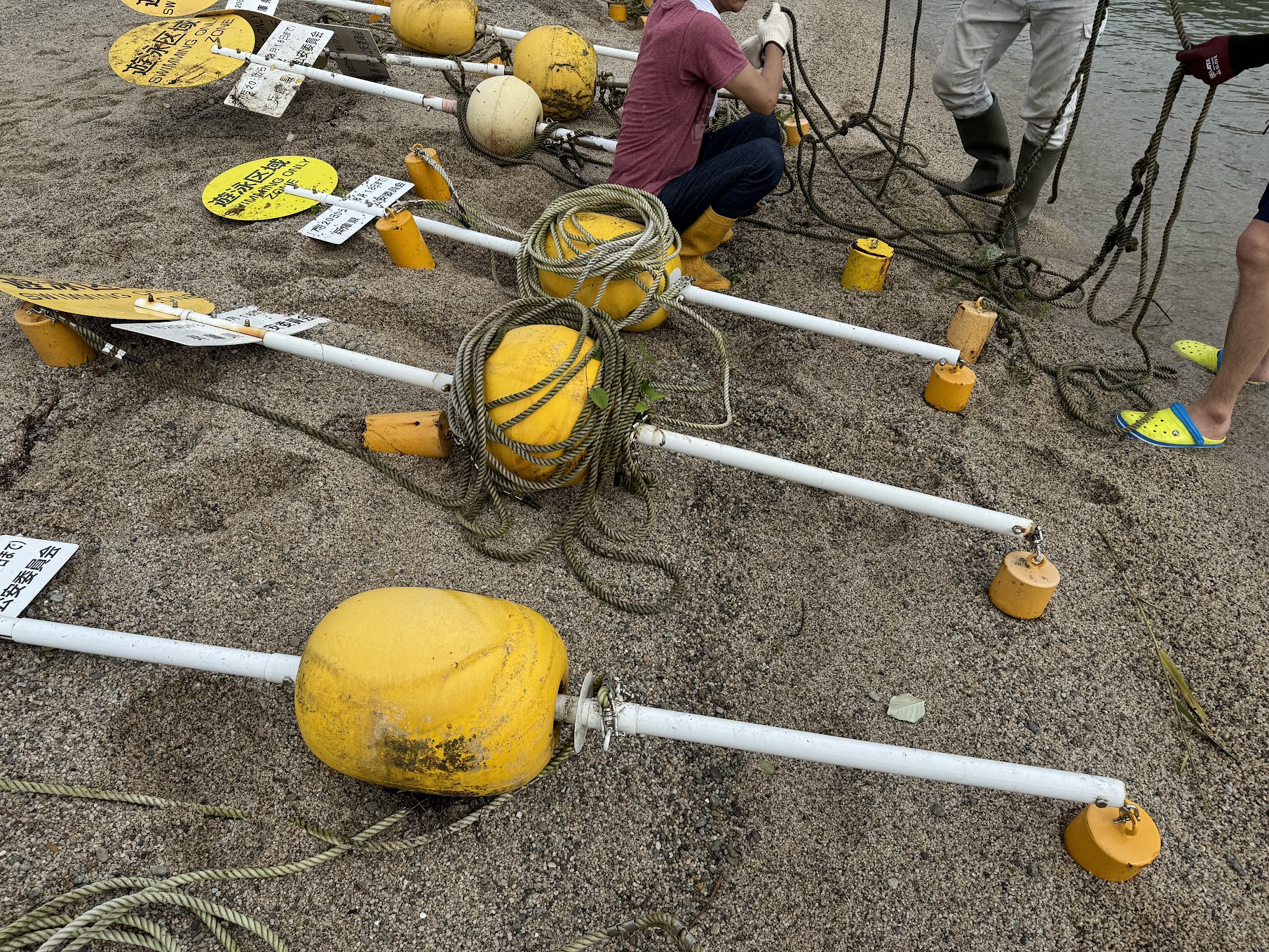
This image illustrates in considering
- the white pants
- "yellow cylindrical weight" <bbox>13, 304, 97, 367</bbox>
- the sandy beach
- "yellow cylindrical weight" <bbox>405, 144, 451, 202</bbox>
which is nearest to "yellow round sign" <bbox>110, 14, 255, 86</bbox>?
the sandy beach

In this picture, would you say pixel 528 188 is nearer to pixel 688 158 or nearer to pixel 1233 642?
pixel 688 158

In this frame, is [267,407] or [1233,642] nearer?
[1233,642]

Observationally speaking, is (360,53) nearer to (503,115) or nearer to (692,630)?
(503,115)

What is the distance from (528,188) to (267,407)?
2.34 metres

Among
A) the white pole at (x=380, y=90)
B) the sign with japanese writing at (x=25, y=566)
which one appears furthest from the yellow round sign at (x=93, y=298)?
the white pole at (x=380, y=90)

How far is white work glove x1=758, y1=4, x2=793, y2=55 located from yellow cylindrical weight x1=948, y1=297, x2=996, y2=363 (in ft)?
4.97

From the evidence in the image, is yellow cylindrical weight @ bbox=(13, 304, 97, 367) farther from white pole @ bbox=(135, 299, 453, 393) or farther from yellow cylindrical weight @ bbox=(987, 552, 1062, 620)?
yellow cylindrical weight @ bbox=(987, 552, 1062, 620)

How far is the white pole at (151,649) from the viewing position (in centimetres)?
159

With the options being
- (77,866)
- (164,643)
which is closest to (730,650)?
(164,643)

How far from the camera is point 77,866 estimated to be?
146cm

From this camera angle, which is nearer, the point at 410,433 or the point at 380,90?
the point at 410,433

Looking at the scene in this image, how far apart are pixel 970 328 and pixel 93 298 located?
3524mm

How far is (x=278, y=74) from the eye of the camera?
4.21 meters

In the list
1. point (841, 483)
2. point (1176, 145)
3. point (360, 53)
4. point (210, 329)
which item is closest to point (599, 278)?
point (841, 483)
